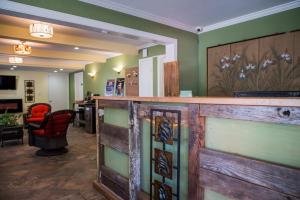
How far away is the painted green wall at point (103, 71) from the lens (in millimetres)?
6281

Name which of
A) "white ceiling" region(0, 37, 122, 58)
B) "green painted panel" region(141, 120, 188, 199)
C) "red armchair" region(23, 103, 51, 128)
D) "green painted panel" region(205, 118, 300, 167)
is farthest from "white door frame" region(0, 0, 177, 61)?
"red armchair" region(23, 103, 51, 128)

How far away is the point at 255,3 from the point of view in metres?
3.09

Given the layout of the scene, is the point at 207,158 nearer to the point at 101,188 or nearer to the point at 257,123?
the point at 257,123

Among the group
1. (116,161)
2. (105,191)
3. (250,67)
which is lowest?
(105,191)

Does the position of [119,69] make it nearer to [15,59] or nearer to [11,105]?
[15,59]

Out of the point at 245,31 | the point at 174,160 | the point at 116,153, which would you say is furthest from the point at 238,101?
the point at 245,31

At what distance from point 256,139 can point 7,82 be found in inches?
403

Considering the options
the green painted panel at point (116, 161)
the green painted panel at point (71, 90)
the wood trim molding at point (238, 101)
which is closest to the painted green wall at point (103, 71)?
the green painted panel at point (71, 90)

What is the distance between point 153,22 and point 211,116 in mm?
2604

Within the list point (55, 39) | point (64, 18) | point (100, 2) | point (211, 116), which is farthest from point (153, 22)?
point (211, 116)

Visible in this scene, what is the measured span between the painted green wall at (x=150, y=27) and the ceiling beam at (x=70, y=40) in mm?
1757

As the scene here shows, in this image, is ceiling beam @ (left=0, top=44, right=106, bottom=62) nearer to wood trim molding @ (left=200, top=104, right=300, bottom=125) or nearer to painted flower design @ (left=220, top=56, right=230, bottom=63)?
painted flower design @ (left=220, top=56, right=230, bottom=63)

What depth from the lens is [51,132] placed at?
438 cm

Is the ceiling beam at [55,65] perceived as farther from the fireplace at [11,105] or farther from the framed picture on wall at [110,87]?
the fireplace at [11,105]
